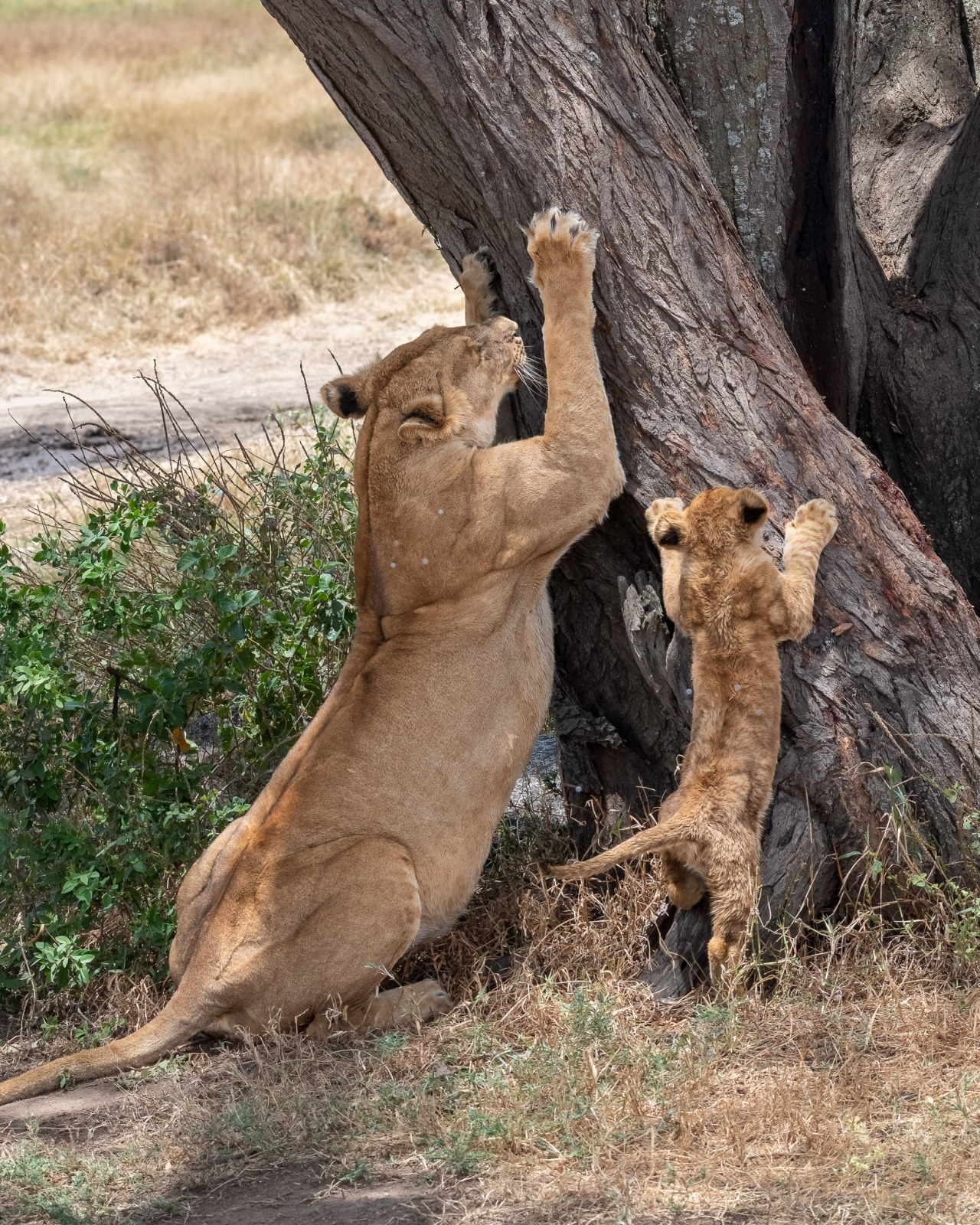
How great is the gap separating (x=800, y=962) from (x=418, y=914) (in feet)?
3.90

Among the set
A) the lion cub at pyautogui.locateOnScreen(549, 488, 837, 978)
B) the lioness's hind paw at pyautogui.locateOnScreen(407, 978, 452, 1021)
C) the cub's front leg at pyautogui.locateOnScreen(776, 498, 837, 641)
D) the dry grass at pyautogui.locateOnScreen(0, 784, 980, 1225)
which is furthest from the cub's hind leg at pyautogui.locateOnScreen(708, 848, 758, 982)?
the lioness's hind paw at pyautogui.locateOnScreen(407, 978, 452, 1021)

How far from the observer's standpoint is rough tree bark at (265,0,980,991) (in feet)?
13.5

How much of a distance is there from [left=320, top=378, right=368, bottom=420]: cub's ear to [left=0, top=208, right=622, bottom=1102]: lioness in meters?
0.10

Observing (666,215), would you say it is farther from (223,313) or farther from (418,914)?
(223,313)

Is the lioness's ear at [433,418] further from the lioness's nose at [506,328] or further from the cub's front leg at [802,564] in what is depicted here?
the cub's front leg at [802,564]

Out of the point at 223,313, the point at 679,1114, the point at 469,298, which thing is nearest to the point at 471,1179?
the point at 679,1114

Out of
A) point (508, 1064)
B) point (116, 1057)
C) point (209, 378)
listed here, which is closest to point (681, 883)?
point (508, 1064)

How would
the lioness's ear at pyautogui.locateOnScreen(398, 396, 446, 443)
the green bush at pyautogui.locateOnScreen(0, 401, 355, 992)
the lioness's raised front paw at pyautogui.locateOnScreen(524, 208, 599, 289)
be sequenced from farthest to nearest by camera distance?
the green bush at pyautogui.locateOnScreen(0, 401, 355, 992)
the lioness's ear at pyautogui.locateOnScreen(398, 396, 446, 443)
the lioness's raised front paw at pyautogui.locateOnScreen(524, 208, 599, 289)

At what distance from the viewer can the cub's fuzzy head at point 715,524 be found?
420cm

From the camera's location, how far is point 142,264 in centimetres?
1433

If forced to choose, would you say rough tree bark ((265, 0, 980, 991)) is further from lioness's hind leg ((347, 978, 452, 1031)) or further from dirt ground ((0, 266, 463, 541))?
dirt ground ((0, 266, 463, 541))

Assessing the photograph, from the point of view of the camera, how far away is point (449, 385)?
4516 mm

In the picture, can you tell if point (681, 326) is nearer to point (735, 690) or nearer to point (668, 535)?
point (668, 535)

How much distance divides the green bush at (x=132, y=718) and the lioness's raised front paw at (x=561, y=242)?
1540 millimetres
